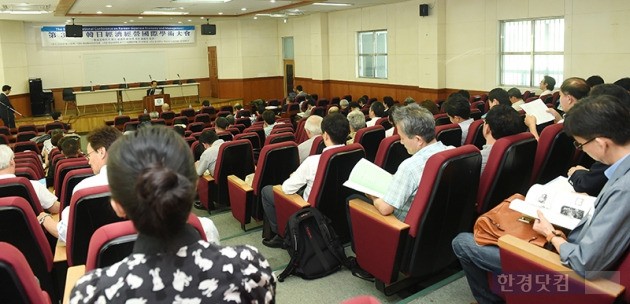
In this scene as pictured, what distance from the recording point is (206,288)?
120 centimetres

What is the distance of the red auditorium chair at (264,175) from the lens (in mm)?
4355

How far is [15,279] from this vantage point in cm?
157

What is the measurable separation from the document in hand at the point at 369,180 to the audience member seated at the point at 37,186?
217 cm

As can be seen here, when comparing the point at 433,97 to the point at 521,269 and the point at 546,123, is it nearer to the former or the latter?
the point at 546,123

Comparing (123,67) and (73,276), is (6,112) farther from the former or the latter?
(73,276)

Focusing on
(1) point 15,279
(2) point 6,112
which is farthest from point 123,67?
(1) point 15,279

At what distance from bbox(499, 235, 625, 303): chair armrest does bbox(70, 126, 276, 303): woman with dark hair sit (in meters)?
1.41

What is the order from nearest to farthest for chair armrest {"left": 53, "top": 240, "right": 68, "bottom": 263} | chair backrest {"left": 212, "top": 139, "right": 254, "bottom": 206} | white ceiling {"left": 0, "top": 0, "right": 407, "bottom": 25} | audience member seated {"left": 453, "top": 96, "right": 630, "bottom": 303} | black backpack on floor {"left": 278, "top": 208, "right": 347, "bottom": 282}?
audience member seated {"left": 453, "top": 96, "right": 630, "bottom": 303}, chair armrest {"left": 53, "top": 240, "right": 68, "bottom": 263}, black backpack on floor {"left": 278, "top": 208, "right": 347, "bottom": 282}, chair backrest {"left": 212, "top": 139, "right": 254, "bottom": 206}, white ceiling {"left": 0, "top": 0, "right": 407, "bottom": 25}

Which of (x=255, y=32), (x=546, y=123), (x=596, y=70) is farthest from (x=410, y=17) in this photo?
(x=546, y=123)

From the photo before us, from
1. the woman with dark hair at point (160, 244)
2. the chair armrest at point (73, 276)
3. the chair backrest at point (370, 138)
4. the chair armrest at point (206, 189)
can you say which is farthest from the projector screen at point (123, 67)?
the woman with dark hair at point (160, 244)

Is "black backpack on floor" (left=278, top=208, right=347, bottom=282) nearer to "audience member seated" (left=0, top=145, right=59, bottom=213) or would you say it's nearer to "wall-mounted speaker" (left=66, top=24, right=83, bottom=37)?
"audience member seated" (left=0, top=145, right=59, bottom=213)

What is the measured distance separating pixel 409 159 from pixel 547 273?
1.06 metres

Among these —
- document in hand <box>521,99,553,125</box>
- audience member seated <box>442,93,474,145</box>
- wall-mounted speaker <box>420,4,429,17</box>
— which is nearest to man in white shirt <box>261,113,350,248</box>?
audience member seated <box>442,93,474,145</box>

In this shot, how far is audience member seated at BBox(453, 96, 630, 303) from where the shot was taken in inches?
73.2
